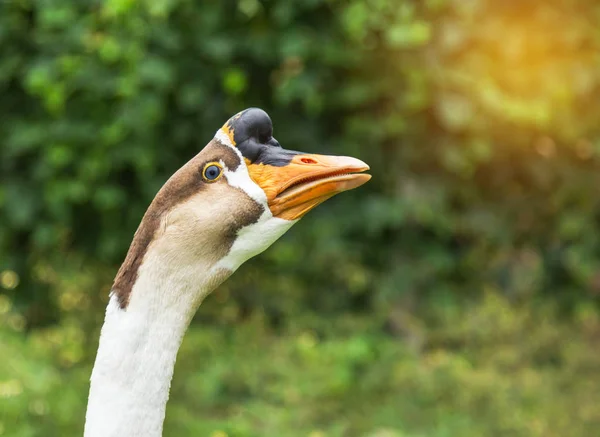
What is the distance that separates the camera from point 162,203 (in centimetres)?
191

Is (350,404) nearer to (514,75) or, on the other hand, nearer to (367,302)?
(367,302)

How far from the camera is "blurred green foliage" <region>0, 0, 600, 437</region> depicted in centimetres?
480

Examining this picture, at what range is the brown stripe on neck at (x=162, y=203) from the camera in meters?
1.89

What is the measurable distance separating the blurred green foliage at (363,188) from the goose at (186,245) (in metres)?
2.63

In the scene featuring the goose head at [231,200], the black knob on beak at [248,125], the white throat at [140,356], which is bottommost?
the white throat at [140,356]

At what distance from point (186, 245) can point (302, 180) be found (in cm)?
30

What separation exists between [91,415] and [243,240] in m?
0.50

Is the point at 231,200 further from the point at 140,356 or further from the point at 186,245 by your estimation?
the point at 140,356

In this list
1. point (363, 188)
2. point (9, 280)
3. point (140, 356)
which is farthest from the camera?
point (9, 280)

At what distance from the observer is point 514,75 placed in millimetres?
4891

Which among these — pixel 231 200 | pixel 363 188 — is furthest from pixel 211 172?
pixel 363 188

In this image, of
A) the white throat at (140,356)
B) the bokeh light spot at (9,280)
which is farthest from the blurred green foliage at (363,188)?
the white throat at (140,356)

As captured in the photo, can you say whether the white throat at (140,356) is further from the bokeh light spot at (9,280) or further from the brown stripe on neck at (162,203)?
the bokeh light spot at (9,280)

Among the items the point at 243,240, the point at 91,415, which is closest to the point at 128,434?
the point at 91,415
